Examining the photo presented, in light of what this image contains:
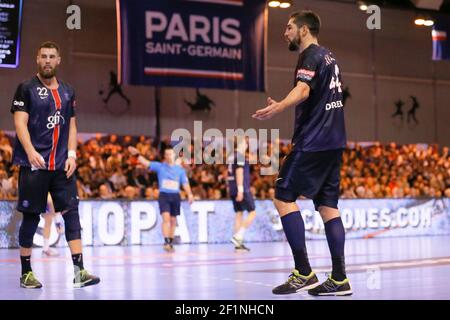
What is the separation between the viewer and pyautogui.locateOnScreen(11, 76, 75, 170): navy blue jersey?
21.9 ft

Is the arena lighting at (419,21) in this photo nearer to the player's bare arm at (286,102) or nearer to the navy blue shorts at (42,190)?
the player's bare arm at (286,102)

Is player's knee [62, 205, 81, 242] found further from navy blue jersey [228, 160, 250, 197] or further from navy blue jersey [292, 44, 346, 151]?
navy blue jersey [228, 160, 250, 197]

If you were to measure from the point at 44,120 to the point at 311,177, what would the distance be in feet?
8.07

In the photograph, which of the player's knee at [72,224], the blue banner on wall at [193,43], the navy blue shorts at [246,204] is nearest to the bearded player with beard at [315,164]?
the player's knee at [72,224]

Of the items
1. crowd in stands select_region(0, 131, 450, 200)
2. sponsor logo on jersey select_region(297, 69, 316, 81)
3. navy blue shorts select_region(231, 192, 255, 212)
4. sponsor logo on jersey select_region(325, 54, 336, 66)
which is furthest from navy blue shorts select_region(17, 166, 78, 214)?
crowd in stands select_region(0, 131, 450, 200)

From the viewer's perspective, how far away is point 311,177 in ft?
19.9

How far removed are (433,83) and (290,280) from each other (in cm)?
2331

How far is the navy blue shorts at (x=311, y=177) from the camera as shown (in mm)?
6074

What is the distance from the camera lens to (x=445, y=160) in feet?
82.0

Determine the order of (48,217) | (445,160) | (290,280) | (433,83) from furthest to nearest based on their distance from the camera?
(433,83)
(445,160)
(48,217)
(290,280)

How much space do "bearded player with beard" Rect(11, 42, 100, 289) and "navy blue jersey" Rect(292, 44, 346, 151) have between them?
2147mm

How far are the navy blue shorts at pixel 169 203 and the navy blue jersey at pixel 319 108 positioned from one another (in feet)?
24.7

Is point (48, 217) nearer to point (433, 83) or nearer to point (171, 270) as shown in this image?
point (171, 270)
